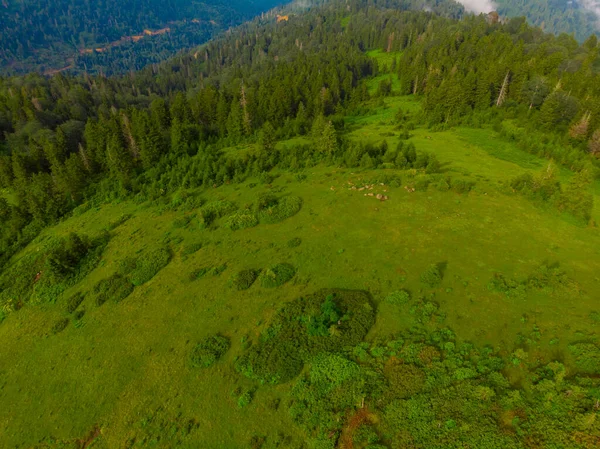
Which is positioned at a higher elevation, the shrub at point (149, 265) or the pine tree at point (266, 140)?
the pine tree at point (266, 140)

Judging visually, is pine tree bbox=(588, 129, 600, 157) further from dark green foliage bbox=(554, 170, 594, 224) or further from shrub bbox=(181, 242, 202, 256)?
shrub bbox=(181, 242, 202, 256)

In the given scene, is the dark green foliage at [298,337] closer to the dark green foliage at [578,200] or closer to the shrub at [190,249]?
the shrub at [190,249]

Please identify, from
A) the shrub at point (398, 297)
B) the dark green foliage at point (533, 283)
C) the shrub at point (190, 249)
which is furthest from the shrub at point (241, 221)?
the dark green foliage at point (533, 283)

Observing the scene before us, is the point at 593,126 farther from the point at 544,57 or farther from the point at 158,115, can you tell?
the point at 158,115

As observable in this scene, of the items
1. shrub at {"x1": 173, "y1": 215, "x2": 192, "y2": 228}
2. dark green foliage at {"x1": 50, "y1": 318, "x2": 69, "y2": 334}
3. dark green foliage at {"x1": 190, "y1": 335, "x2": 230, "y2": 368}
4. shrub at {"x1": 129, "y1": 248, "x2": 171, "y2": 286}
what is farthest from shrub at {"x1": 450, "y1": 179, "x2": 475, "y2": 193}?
dark green foliage at {"x1": 50, "y1": 318, "x2": 69, "y2": 334}

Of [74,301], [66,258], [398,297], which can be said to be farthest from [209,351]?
[66,258]

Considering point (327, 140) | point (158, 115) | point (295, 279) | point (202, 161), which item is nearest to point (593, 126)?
point (327, 140)

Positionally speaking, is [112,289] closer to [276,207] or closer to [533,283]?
[276,207]
